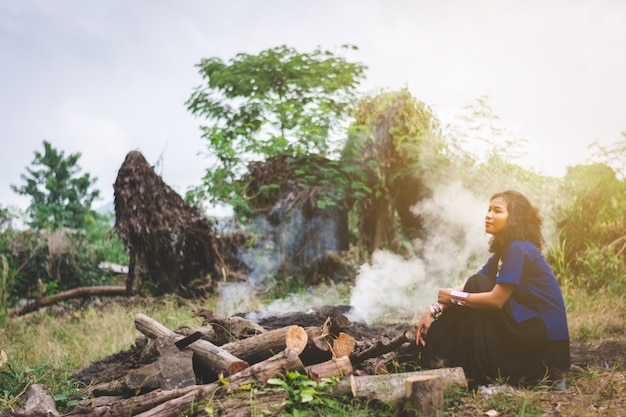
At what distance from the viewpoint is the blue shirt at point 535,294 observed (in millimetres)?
3801

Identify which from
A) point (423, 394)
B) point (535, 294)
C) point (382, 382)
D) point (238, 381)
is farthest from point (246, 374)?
→ point (535, 294)

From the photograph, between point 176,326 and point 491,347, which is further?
point 176,326

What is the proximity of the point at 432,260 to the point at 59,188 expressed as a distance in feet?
68.1

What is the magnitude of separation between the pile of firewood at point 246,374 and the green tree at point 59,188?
21696 millimetres

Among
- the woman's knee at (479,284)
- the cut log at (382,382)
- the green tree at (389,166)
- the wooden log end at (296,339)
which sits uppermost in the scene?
the green tree at (389,166)

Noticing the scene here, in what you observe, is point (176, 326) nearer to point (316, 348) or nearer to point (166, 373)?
point (166, 373)

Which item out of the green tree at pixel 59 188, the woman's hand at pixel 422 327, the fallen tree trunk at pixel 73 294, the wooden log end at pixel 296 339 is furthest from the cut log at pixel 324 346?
the green tree at pixel 59 188

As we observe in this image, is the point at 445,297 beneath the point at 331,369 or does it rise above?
above

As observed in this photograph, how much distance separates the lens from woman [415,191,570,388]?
3777mm

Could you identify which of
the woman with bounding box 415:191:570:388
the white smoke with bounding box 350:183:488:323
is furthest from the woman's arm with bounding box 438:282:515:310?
the white smoke with bounding box 350:183:488:323

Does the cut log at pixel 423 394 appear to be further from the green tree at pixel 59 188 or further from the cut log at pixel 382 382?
the green tree at pixel 59 188

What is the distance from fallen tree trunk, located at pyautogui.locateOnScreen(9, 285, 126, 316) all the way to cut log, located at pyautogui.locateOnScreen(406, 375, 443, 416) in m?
8.64

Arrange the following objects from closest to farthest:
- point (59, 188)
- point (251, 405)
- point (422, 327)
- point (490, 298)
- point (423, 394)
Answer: point (423, 394)
point (251, 405)
point (490, 298)
point (422, 327)
point (59, 188)

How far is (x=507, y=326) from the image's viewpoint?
3.79 metres
